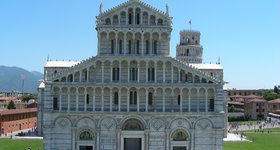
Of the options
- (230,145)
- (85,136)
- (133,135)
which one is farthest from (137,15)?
(230,145)

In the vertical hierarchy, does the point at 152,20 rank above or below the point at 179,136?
above

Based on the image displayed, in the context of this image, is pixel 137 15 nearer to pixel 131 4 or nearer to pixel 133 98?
pixel 131 4

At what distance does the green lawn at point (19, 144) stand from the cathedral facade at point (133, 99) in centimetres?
1021

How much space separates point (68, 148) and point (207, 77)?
12892mm

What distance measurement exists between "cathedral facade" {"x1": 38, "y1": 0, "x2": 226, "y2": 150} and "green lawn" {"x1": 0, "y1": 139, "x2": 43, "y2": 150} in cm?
1021

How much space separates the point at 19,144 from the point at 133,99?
1829 centimetres

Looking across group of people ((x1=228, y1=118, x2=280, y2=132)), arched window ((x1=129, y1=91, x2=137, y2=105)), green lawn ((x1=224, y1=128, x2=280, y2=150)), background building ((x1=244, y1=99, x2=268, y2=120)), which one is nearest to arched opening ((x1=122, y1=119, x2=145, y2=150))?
arched window ((x1=129, y1=91, x2=137, y2=105))

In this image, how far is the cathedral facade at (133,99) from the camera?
34156mm

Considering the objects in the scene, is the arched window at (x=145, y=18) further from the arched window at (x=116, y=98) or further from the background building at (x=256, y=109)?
the background building at (x=256, y=109)

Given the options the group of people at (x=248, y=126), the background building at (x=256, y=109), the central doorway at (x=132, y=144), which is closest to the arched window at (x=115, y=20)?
Answer: the central doorway at (x=132, y=144)

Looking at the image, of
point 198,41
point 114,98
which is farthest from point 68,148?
point 198,41

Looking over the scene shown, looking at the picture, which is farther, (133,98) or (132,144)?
(132,144)

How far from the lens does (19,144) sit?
4638 centimetres

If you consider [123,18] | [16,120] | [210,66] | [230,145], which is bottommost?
[230,145]
